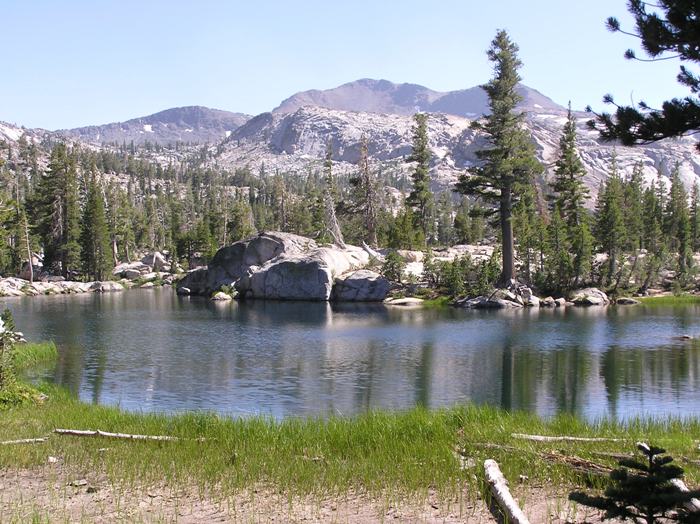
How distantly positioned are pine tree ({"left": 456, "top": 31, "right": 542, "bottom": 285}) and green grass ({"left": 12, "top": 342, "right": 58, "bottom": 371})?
3772cm

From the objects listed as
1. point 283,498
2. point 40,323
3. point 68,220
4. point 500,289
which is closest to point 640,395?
point 283,498

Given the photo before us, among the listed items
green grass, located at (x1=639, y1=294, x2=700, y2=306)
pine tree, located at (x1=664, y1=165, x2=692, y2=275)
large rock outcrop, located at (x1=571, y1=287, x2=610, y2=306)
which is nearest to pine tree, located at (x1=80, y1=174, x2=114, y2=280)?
large rock outcrop, located at (x1=571, y1=287, x2=610, y2=306)

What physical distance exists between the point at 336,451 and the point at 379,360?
69.5 feet

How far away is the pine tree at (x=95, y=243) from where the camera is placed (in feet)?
318

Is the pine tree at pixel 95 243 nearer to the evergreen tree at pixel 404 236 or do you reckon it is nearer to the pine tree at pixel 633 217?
the evergreen tree at pixel 404 236

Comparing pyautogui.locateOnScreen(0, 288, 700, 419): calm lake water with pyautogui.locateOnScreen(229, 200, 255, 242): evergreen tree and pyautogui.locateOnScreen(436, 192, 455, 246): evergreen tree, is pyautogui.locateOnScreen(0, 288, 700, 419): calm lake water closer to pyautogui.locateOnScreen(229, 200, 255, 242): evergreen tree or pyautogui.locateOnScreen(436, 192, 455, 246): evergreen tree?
pyautogui.locateOnScreen(229, 200, 255, 242): evergreen tree

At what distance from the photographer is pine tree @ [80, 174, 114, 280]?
3821 inches

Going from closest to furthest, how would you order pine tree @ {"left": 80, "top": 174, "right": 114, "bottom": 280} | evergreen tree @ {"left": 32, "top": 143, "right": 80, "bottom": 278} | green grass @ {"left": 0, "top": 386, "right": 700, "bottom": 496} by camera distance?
green grass @ {"left": 0, "top": 386, "right": 700, "bottom": 496}
pine tree @ {"left": 80, "top": 174, "right": 114, "bottom": 280}
evergreen tree @ {"left": 32, "top": 143, "right": 80, "bottom": 278}

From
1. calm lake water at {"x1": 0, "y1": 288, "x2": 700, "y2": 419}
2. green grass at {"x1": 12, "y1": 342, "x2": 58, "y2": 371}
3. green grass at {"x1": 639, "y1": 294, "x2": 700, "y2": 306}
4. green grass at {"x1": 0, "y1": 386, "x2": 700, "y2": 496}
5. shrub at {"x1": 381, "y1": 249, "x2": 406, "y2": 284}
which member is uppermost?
shrub at {"x1": 381, "y1": 249, "x2": 406, "y2": 284}

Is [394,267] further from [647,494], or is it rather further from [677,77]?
[647,494]

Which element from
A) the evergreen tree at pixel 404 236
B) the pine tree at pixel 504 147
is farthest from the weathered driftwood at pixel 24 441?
the evergreen tree at pixel 404 236

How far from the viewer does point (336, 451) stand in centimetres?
1261

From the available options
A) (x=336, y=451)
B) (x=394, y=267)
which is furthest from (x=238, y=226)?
(x=336, y=451)

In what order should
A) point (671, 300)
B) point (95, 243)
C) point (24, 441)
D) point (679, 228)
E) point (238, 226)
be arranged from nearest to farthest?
point (24, 441) < point (671, 300) < point (679, 228) < point (95, 243) < point (238, 226)
